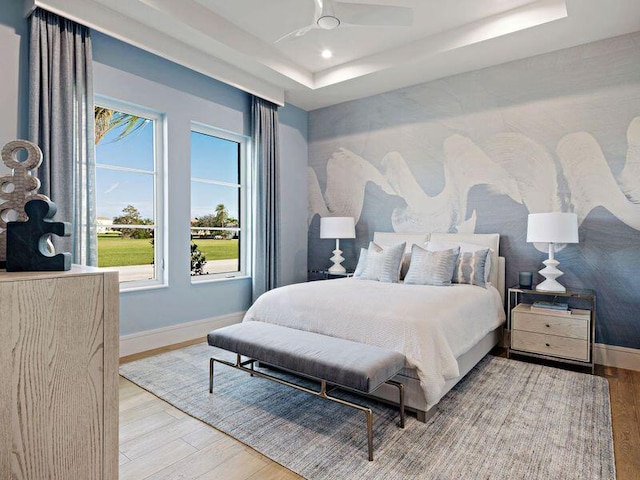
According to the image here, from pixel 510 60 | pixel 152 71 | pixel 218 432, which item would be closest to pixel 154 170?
pixel 152 71

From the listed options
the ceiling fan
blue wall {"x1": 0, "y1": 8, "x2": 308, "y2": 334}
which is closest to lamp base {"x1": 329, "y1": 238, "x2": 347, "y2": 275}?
blue wall {"x1": 0, "y1": 8, "x2": 308, "y2": 334}

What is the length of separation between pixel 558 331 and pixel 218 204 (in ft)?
12.1

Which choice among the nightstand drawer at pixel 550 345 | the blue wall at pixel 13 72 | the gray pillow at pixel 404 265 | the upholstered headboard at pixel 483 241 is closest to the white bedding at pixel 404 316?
the nightstand drawer at pixel 550 345

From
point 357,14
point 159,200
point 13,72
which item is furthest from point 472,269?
point 13,72

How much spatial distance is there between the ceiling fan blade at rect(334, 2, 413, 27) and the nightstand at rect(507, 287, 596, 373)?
98.3 inches

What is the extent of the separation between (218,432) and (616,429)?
7.57 ft

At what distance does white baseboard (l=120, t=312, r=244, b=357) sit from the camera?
3.45 metres

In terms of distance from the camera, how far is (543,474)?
1.78 metres

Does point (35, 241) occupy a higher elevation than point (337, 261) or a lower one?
higher

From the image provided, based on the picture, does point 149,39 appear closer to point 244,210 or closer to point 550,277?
point 244,210

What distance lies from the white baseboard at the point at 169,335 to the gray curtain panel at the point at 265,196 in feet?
1.77

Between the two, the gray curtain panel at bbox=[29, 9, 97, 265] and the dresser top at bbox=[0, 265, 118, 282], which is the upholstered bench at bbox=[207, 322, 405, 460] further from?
the gray curtain panel at bbox=[29, 9, 97, 265]

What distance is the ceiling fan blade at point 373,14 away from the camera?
9.27ft

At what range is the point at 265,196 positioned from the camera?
4.62 meters
